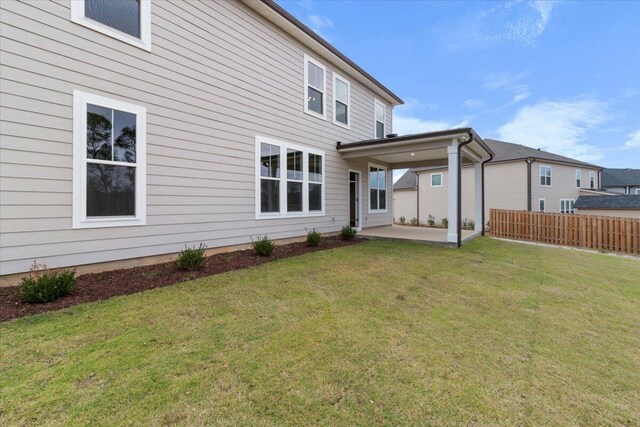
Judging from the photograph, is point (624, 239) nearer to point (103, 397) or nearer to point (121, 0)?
point (103, 397)

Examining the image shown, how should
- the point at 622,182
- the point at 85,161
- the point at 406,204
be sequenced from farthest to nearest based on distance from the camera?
the point at 622,182 → the point at 406,204 → the point at 85,161

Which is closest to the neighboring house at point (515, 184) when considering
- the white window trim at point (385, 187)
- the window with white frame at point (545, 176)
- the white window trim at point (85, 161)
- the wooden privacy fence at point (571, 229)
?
the window with white frame at point (545, 176)

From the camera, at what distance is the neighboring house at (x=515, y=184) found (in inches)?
750

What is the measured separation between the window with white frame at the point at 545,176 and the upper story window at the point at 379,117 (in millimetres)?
14236

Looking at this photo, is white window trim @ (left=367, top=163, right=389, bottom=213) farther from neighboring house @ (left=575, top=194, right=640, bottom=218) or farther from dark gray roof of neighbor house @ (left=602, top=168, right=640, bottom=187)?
dark gray roof of neighbor house @ (left=602, top=168, right=640, bottom=187)

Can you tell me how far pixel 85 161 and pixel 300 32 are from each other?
6.46 metres

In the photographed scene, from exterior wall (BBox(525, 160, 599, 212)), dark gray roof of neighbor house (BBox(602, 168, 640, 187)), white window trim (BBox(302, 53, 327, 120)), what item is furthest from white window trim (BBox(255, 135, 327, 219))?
dark gray roof of neighbor house (BBox(602, 168, 640, 187))

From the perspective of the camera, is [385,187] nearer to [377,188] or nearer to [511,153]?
[377,188]

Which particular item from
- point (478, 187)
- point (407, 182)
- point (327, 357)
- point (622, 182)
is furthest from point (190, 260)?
point (622, 182)

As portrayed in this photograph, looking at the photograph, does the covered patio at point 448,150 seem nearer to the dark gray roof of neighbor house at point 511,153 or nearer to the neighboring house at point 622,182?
the dark gray roof of neighbor house at point 511,153

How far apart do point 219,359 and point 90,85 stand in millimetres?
4705

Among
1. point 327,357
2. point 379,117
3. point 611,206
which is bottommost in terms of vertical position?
point 327,357

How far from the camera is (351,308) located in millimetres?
3678

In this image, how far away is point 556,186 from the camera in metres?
20.5
